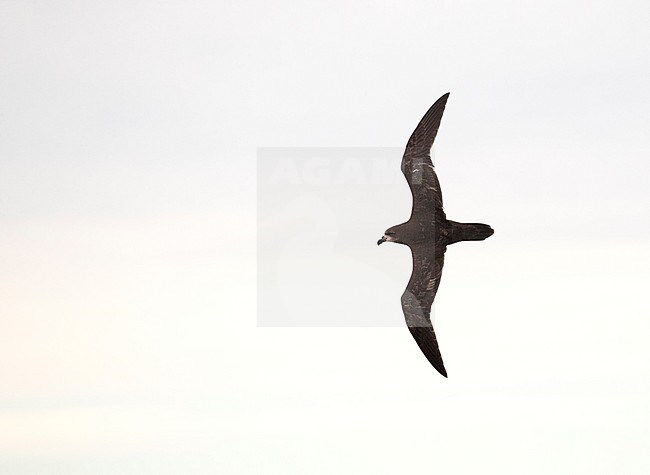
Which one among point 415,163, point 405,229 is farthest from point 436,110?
point 405,229

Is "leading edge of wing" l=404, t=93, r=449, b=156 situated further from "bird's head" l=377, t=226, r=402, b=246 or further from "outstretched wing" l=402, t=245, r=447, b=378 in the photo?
"outstretched wing" l=402, t=245, r=447, b=378

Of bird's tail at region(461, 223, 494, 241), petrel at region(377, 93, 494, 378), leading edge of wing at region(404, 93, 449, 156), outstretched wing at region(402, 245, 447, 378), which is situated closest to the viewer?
bird's tail at region(461, 223, 494, 241)

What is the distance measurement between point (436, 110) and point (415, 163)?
174 centimetres

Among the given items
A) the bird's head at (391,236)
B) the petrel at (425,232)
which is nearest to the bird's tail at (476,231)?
the petrel at (425,232)

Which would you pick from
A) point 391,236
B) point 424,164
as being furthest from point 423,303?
point 424,164

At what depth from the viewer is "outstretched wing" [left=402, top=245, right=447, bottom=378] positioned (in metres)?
29.6

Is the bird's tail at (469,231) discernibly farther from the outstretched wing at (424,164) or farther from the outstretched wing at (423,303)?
the outstretched wing at (423,303)

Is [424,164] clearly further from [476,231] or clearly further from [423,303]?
[423,303]

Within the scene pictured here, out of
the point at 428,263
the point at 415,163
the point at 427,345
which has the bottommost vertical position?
the point at 427,345

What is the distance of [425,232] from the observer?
29.0 m

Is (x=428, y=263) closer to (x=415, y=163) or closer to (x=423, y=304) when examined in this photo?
(x=423, y=304)

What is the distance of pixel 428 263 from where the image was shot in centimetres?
2958

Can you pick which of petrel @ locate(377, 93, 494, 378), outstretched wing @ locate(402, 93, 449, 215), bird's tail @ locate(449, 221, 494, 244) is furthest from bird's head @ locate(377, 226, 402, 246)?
bird's tail @ locate(449, 221, 494, 244)

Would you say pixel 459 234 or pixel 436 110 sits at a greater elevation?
pixel 436 110
